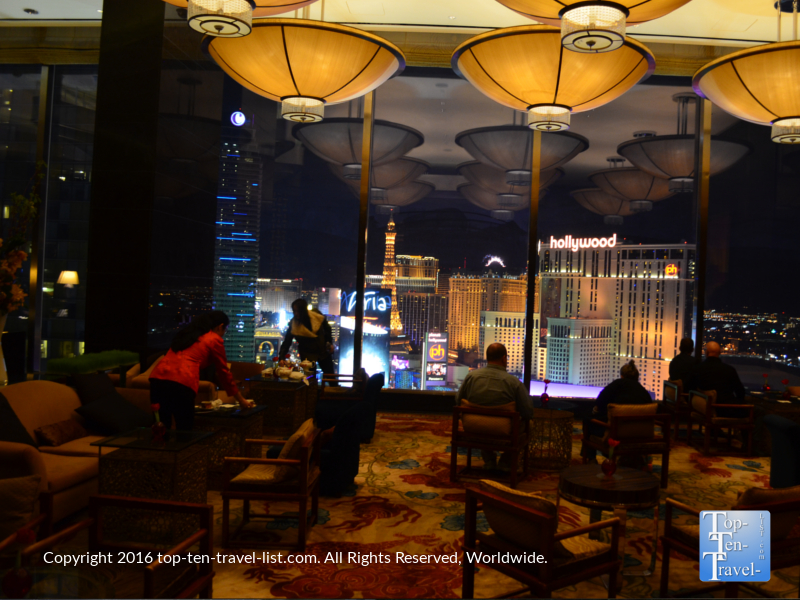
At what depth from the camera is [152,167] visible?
22.2 ft

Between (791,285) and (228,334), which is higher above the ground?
(791,285)

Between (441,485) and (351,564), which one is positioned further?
(441,485)

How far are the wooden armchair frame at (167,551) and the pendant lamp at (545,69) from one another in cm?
407

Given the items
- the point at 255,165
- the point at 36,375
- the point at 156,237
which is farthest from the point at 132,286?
the point at 255,165

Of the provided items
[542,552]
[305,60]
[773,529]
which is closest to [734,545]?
[773,529]

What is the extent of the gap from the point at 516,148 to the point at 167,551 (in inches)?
279

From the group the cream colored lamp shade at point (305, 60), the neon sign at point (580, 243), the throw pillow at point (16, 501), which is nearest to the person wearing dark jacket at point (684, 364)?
the neon sign at point (580, 243)

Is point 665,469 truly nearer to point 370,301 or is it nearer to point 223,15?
point 370,301

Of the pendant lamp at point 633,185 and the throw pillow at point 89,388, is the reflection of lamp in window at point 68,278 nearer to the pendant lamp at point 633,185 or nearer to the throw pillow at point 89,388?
the throw pillow at point 89,388

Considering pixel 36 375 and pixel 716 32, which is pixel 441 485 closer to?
pixel 36 375

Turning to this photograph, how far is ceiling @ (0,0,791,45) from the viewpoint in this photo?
7.24 meters

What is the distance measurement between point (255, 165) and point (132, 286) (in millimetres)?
2713

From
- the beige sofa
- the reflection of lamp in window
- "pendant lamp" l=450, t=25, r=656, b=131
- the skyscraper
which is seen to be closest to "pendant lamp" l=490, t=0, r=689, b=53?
"pendant lamp" l=450, t=25, r=656, b=131

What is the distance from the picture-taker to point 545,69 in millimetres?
4949
